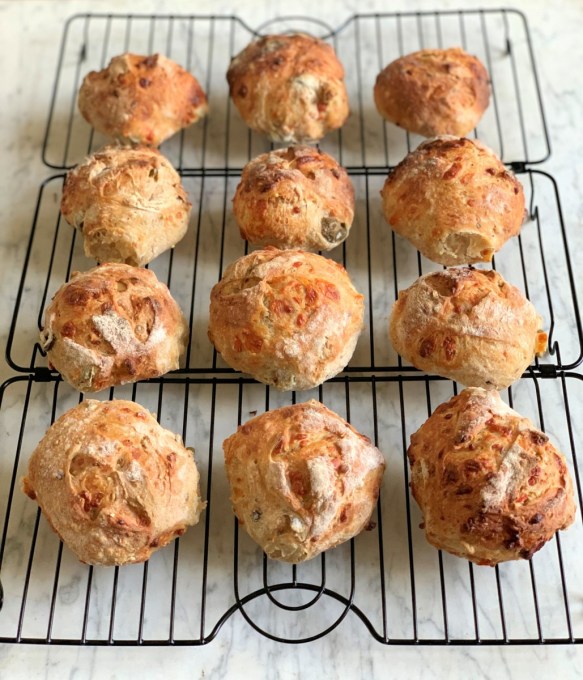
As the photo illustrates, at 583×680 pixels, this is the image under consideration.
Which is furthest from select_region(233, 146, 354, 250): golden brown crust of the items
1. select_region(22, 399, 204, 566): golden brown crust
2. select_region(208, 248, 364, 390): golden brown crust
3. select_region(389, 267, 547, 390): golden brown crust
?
select_region(22, 399, 204, 566): golden brown crust

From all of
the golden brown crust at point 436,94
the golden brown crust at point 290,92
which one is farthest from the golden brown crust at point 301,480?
the golden brown crust at point 436,94

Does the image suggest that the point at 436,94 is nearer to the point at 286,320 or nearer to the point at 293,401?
the point at 286,320

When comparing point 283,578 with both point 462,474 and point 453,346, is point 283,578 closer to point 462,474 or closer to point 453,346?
point 462,474

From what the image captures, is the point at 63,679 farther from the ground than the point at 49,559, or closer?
closer

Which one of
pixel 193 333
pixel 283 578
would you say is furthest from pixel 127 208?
pixel 283 578

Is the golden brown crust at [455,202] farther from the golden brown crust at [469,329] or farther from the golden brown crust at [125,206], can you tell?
the golden brown crust at [125,206]

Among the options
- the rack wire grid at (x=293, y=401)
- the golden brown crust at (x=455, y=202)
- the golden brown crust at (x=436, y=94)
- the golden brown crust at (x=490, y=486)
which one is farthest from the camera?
the golden brown crust at (x=436, y=94)
